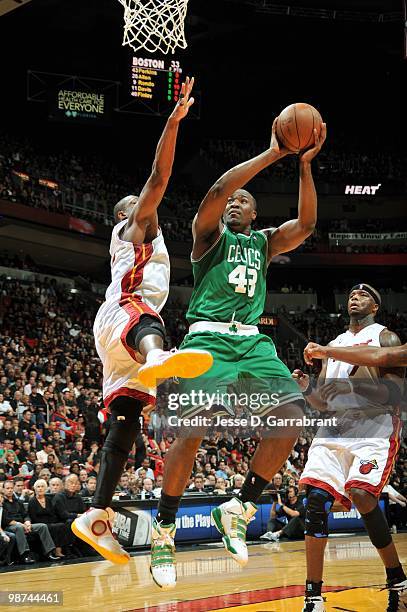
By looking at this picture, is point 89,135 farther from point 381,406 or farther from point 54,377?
point 381,406

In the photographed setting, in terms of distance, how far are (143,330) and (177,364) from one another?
537 mm

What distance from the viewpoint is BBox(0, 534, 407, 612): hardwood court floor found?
21.5ft

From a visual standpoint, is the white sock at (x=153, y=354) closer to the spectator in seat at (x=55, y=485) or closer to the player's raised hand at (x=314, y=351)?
the player's raised hand at (x=314, y=351)

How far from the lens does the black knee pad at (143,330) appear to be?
14.7ft

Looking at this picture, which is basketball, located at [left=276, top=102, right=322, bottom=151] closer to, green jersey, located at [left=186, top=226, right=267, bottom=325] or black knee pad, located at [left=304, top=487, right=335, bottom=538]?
green jersey, located at [left=186, top=226, right=267, bottom=325]

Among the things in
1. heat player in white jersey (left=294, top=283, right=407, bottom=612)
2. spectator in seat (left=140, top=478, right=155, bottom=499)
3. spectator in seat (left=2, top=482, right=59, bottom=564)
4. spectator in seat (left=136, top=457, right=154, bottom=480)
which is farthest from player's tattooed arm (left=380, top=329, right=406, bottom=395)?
spectator in seat (left=136, top=457, right=154, bottom=480)

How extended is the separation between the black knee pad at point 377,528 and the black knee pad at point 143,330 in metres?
2.59

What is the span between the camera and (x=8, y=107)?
25375 mm

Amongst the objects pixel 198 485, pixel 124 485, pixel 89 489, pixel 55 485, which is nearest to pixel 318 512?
pixel 55 485

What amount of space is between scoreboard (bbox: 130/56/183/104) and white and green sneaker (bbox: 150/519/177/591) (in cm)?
1773

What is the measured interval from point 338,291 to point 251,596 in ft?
80.2

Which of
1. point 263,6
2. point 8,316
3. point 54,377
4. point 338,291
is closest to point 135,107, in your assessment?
point 263,6

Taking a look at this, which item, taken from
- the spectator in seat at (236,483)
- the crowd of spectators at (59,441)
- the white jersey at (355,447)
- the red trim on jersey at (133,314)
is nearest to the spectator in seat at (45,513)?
the crowd of spectators at (59,441)

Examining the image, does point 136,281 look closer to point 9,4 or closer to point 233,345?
point 233,345
